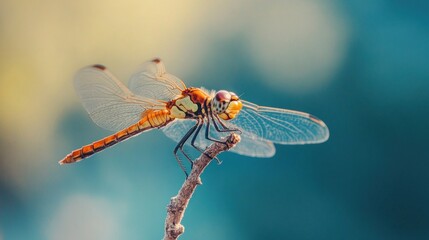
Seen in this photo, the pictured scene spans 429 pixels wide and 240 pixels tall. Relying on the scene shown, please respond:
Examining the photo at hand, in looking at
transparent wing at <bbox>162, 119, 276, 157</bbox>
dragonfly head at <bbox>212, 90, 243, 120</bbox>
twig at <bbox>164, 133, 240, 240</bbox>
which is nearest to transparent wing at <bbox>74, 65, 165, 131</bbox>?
transparent wing at <bbox>162, 119, 276, 157</bbox>

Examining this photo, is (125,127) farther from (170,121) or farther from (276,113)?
(276,113)

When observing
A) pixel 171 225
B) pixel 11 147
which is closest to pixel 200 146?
pixel 171 225

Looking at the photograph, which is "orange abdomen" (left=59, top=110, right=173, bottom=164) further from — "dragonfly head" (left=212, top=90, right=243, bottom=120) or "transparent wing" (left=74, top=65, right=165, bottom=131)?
"dragonfly head" (left=212, top=90, right=243, bottom=120)

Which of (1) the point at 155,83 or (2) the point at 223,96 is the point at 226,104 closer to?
(2) the point at 223,96

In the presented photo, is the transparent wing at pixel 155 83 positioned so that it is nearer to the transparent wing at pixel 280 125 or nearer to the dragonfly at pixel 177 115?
the dragonfly at pixel 177 115

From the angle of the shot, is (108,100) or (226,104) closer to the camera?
(226,104)

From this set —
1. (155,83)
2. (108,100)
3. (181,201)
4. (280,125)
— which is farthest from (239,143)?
(181,201)

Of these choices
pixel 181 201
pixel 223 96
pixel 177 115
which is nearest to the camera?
pixel 181 201
